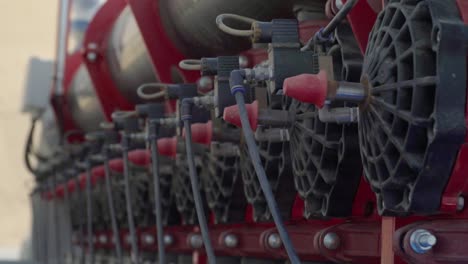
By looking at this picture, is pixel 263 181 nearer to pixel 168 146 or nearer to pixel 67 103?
pixel 168 146

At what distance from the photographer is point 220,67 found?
67.1 inches

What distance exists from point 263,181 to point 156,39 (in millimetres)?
1132

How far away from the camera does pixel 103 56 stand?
3336 mm

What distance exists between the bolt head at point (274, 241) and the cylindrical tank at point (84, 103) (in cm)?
182

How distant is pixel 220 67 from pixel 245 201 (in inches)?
28.8

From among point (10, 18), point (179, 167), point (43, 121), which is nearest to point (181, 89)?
point (179, 167)

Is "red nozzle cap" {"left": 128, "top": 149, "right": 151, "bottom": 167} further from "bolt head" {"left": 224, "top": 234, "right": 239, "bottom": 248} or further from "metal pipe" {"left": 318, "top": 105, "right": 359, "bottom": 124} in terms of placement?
"metal pipe" {"left": 318, "top": 105, "right": 359, "bottom": 124}

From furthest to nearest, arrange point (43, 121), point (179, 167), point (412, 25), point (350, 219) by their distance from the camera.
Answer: point (43, 121), point (179, 167), point (350, 219), point (412, 25)

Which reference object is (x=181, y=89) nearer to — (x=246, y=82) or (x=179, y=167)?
(x=246, y=82)

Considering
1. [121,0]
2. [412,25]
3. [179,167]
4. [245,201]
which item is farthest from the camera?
[121,0]

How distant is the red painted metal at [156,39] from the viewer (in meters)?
2.41

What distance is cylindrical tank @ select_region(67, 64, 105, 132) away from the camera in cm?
381

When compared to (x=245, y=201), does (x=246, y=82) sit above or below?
above

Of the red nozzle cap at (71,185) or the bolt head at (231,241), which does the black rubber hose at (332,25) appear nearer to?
the bolt head at (231,241)
